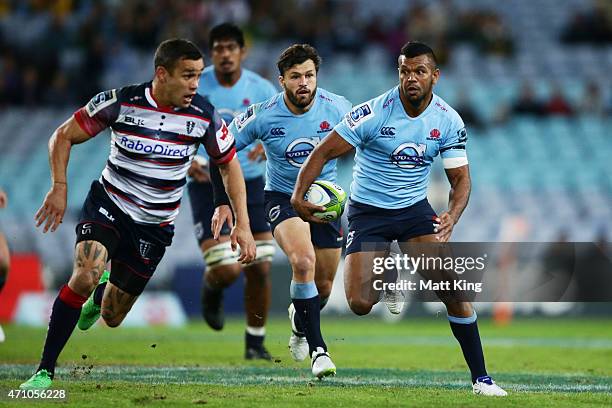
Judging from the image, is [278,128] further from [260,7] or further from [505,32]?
[505,32]

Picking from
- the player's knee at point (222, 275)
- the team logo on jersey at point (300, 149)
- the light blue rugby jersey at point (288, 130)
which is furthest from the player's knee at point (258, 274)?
the team logo on jersey at point (300, 149)

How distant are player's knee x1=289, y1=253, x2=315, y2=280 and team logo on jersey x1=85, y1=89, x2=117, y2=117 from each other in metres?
2.21

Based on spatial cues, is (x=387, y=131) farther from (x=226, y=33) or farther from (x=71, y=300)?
(x=226, y=33)

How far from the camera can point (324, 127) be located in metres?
10.3

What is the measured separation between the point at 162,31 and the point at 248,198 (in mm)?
13563

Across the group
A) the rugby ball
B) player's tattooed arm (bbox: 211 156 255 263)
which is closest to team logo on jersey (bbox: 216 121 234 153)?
player's tattooed arm (bbox: 211 156 255 263)

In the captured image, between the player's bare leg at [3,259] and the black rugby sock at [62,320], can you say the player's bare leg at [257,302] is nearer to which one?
the player's bare leg at [3,259]

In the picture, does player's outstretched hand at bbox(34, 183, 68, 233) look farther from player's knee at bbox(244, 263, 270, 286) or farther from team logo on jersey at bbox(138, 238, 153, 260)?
player's knee at bbox(244, 263, 270, 286)

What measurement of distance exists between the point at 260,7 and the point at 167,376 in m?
17.1

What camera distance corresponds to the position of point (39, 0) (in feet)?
87.7

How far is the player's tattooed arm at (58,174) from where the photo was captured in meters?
8.05

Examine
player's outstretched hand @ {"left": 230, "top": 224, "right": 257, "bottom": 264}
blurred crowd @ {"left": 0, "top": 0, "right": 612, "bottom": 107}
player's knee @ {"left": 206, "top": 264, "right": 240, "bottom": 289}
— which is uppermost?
blurred crowd @ {"left": 0, "top": 0, "right": 612, "bottom": 107}

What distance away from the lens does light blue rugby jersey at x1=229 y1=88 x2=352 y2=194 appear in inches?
407

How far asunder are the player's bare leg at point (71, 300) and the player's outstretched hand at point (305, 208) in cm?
176
